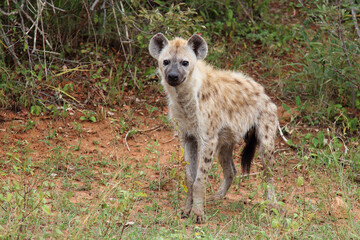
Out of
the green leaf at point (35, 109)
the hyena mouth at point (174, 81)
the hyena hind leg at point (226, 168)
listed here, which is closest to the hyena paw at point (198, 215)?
the hyena hind leg at point (226, 168)

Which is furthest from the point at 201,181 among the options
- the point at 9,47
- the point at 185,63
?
the point at 9,47

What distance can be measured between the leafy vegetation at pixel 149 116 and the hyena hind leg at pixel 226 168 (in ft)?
0.43

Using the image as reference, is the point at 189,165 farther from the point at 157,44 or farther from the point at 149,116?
the point at 149,116

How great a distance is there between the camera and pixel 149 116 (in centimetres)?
617

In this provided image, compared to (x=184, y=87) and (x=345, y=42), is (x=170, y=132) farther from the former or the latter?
(x=345, y=42)

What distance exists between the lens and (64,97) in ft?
20.2

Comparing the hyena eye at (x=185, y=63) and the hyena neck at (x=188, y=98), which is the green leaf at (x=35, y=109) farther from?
the hyena eye at (x=185, y=63)

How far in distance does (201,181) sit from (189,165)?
8.5 inches

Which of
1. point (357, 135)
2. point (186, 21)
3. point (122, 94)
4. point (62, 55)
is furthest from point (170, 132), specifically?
point (357, 135)

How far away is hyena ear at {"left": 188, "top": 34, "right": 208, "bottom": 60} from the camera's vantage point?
14.9 feet

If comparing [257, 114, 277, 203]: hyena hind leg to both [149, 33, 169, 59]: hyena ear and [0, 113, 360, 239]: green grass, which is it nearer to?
[0, 113, 360, 239]: green grass

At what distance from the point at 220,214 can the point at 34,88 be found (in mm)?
2568

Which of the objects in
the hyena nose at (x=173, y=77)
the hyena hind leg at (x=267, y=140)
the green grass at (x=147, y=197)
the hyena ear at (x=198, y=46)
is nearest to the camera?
the green grass at (x=147, y=197)

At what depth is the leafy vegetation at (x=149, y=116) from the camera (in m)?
4.32
